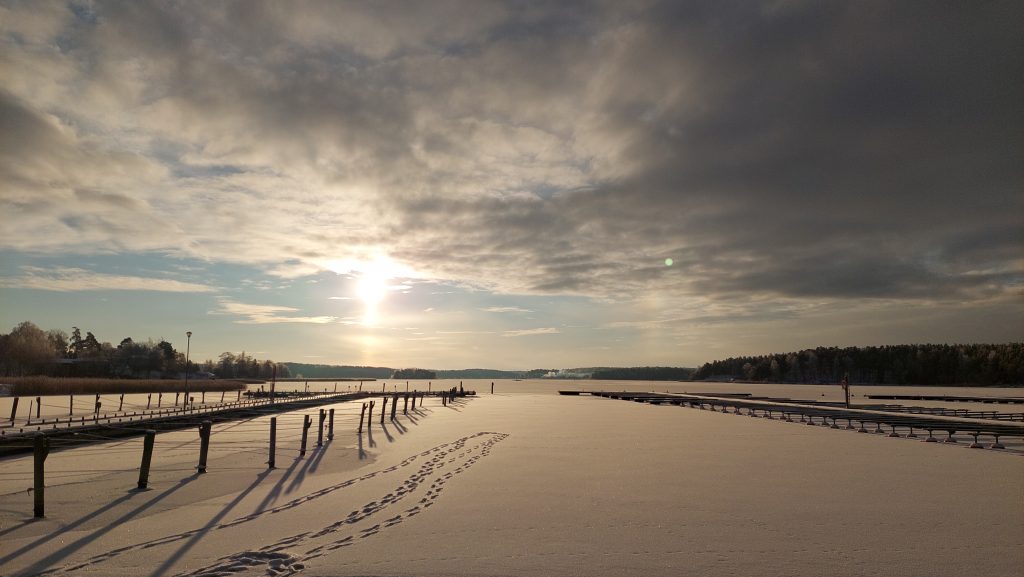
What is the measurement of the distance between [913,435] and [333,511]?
30.7 m

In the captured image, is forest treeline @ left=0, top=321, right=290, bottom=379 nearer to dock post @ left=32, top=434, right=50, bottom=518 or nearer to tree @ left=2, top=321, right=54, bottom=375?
tree @ left=2, top=321, right=54, bottom=375

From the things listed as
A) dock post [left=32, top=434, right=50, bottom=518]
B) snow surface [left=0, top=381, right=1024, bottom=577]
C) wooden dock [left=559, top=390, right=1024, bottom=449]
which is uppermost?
dock post [left=32, top=434, right=50, bottom=518]

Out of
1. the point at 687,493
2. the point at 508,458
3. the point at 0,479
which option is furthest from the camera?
the point at 508,458

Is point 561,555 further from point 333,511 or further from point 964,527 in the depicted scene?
point 964,527

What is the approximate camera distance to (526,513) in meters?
11.9

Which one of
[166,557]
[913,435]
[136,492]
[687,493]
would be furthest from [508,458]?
[913,435]

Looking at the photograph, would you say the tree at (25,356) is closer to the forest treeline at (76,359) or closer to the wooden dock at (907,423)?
the forest treeline at (76,359)

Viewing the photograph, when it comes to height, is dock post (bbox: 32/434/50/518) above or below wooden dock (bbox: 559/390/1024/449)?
above

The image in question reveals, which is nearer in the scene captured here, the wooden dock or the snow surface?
the snow surface

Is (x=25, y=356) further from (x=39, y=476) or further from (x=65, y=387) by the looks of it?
(x=39, y=476)

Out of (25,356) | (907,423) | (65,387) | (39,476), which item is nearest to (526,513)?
(39,476)

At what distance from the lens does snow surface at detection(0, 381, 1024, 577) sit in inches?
347

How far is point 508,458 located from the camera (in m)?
20.1

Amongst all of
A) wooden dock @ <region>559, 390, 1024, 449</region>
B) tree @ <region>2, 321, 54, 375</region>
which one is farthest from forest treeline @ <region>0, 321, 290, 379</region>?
wooden dock @ <region>559, 390, 1024, 449</region>
